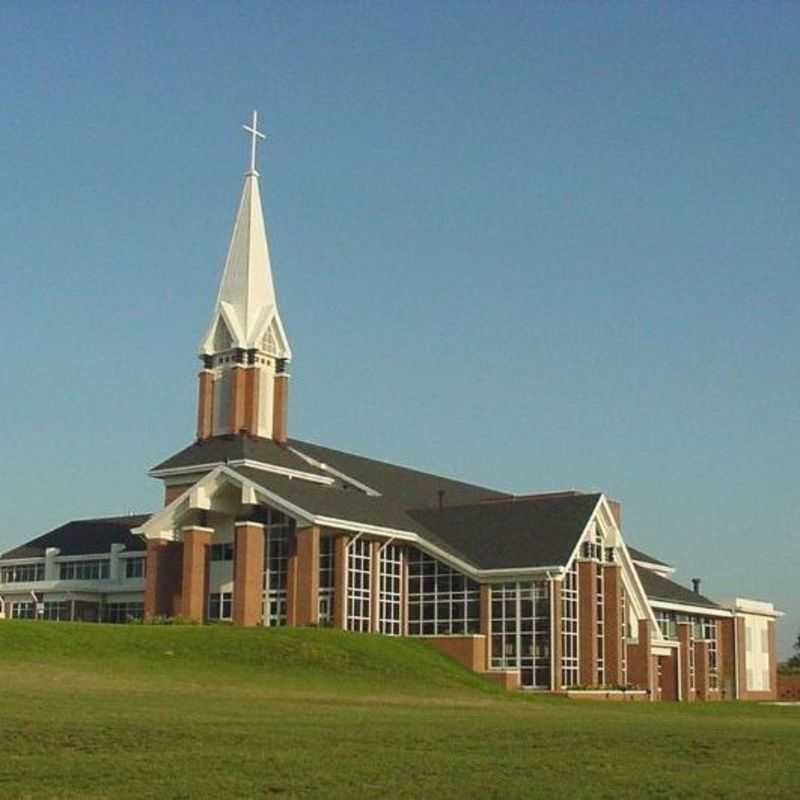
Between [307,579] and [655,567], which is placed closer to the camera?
[307,579]

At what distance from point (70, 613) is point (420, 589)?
60.5 ft

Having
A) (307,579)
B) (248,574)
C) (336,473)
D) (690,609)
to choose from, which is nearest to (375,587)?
(307,579)

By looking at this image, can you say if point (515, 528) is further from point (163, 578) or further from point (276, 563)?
point (163, 578)

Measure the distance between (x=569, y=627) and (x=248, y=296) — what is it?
21457mm

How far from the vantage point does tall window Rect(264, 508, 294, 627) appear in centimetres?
5378

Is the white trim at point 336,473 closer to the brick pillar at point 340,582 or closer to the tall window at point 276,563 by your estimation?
the tall window at point 276,563

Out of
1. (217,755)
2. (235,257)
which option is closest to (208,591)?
(235,257)

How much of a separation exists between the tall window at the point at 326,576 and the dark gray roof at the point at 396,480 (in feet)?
29.5

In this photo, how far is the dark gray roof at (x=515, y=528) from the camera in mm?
53562

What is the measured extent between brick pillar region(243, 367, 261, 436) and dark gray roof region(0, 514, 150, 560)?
30.3 feet

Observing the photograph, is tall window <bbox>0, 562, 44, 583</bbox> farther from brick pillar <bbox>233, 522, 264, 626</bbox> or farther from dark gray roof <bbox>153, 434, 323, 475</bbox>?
brick pillar <bbox>233, 522, 264, 626</bbox>

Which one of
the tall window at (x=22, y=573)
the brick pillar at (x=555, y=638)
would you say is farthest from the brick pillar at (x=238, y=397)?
the brick pillar at (x=555, y=638)

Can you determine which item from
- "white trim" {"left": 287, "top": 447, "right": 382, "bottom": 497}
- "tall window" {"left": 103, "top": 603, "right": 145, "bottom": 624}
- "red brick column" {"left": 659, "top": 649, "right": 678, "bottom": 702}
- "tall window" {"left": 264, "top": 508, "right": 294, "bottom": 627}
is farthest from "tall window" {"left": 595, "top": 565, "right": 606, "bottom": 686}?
"tall window" {"left": 103, "top": 603, "right": 145, "bottom": 624}

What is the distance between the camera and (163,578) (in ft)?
183
